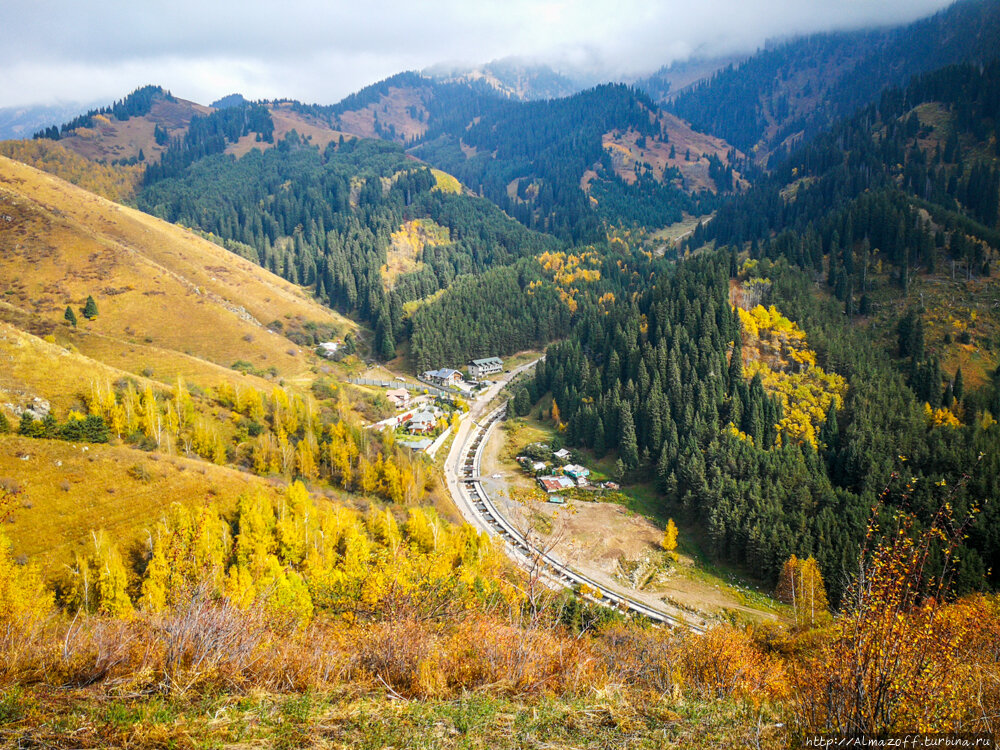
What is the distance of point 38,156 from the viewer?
187 meters

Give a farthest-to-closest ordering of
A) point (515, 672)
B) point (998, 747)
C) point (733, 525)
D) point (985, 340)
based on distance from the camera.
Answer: point (985, 340), point (733, 525), point (515, 672), point (998, 747)

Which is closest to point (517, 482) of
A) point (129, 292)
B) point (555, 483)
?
point (555, 483)

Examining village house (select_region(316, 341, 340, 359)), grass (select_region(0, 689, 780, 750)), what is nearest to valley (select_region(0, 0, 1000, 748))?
grass (select_region(0, 689, 780, 750))

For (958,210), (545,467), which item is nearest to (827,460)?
(545,467)

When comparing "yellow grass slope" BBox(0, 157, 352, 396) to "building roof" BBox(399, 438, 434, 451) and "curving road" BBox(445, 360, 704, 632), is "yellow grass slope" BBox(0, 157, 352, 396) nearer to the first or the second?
"building roof" BBox(399, 438, 434, 451)

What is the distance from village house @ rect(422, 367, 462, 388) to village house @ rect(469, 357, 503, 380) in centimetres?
356

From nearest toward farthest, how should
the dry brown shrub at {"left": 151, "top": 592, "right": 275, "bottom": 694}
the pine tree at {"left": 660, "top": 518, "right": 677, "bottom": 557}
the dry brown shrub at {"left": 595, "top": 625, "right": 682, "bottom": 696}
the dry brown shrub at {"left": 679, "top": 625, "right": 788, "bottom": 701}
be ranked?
the dry brown shrub at {"left": 151, "top": 592, "right": 275, "bottom": 694}
the dry brown shrub at {"left": 595, "top": 625, "right": 682, "bottom": 696}
the dry brown shrub at {"left": 679, "top": 625, "right": 788, "bottom": 701}
the pine tree at {"left": 660, "top": 518, "right": 677, "bottom": 557}

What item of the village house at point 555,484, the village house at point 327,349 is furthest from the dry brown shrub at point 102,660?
the village house at point 327,349

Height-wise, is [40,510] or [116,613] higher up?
[40,510]

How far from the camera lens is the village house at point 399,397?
88250 mm

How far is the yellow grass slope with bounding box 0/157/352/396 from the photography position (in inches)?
2889

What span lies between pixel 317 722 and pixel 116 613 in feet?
65.8

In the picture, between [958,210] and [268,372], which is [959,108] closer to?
[958,210]

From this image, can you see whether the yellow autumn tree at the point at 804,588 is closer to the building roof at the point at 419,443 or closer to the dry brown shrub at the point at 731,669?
the dry brown shrub at the point at 731,669
